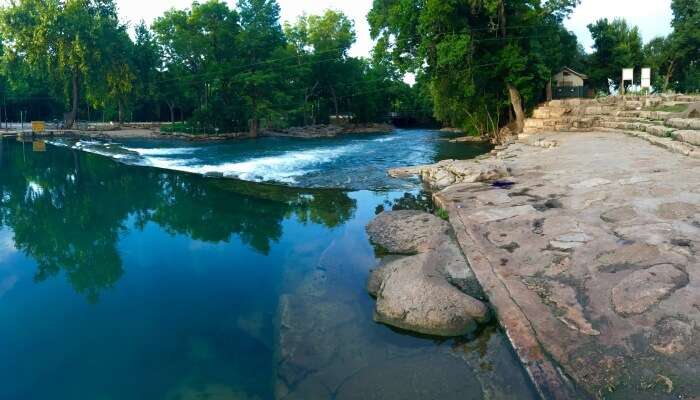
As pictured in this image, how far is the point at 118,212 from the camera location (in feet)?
39.5

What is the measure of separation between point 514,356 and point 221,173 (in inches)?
594

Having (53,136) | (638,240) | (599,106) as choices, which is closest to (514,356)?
(638,240)

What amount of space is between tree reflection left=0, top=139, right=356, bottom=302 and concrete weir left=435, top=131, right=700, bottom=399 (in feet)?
13.3

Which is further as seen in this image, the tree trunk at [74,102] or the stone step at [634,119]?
the tree trunk at [74,102]

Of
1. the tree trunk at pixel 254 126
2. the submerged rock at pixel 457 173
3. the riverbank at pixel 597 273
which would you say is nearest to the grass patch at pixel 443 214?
the riverbank at pixel 597 273

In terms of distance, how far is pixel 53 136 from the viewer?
40281 millimetres

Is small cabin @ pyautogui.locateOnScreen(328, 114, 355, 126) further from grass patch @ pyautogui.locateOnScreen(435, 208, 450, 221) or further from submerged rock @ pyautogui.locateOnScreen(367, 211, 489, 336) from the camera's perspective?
submerged rock @ pyautogui.locateOnScreen(367, 211, 489, 336)

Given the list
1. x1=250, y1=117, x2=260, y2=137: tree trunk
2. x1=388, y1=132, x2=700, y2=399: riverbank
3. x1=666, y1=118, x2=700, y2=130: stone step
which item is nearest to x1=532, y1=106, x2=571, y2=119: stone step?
x1=666, y1=118, x2=700, y2=130: stone step

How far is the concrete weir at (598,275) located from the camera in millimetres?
3586

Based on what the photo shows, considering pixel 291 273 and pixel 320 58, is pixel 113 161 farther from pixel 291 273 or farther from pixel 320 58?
pixel 320 58

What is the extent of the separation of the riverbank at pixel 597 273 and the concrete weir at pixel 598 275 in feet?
0.04

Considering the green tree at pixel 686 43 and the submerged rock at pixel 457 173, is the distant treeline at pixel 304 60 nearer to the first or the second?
the green tree at pixel 686 43

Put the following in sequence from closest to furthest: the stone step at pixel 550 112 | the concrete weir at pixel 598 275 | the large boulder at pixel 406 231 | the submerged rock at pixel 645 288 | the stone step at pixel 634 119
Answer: the concrete weir at pixel 598 275 → the submerged rock at pixel 645 288 → the large boulder at pixel 406 231 → the stone step at pixel 634 119 → the stone step at pixel 550 112

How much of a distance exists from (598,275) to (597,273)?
0.15ft
